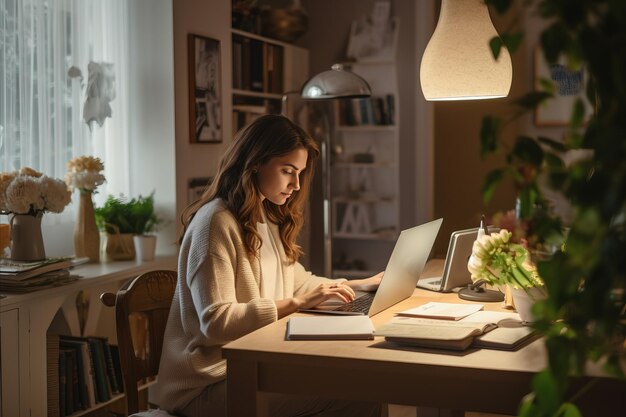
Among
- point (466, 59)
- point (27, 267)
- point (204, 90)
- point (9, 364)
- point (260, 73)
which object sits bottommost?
point (9, 364)

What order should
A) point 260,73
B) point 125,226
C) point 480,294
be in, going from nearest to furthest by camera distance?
point 480,294
point 125,226
point 260,73

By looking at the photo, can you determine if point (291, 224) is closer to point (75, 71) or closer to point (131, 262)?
point (131, 262)

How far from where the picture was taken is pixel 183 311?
2121 millimetres

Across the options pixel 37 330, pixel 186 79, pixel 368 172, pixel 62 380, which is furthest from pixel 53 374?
pixel 368 172

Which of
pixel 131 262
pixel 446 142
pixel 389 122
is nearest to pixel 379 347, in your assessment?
pixel 131 262

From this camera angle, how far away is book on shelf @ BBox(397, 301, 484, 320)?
203 cm

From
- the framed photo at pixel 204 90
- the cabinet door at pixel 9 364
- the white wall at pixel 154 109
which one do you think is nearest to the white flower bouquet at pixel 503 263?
the cabinet door at pixel 9 364

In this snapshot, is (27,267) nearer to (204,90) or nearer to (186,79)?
(186,79)

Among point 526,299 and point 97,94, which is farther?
point 97,94

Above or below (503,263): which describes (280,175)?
above

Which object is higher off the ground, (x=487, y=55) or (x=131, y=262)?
(x=487, y=55)

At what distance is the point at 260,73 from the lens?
193 inches

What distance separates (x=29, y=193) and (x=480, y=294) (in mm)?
1581

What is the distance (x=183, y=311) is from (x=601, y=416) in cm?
105
